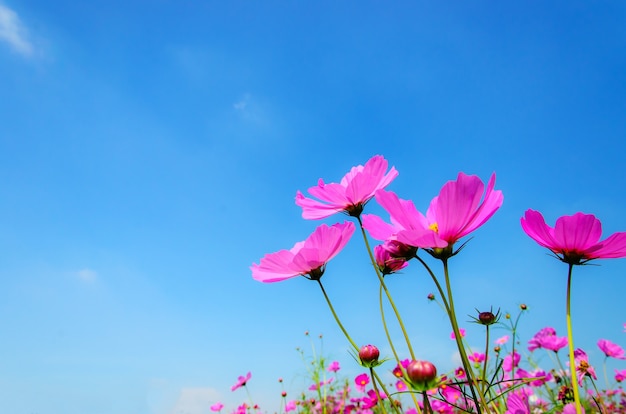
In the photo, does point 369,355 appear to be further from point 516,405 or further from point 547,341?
point 547,341

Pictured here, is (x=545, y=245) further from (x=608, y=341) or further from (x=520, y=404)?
(x=608, y=341)

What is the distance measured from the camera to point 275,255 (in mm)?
668

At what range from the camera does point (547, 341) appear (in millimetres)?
1804

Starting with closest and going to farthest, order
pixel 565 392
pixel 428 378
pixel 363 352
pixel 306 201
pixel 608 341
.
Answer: pixel 428 378, pixel 363 352, pixel 306 201, pixel 565 392, pixel 608 341

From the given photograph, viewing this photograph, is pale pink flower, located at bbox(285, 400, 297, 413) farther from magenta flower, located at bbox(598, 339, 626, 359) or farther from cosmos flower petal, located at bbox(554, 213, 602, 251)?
cosmos flower petal, located at bbox(554, 213, 602, 251)

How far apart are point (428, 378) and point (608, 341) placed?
181cm

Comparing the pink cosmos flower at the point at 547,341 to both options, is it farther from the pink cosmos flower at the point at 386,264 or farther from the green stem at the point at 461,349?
the green stem at the point at 461,349

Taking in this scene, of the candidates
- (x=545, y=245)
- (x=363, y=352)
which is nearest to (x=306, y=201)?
(x=363, y=352)

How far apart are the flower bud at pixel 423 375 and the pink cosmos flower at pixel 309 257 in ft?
0.75

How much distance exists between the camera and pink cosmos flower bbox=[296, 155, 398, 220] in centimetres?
69

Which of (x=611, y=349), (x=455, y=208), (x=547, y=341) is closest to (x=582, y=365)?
(x=547, y=341)

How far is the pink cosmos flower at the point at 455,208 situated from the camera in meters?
0.52

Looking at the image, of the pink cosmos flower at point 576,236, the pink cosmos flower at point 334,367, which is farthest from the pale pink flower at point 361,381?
the pink cosmos flower at point 576,236

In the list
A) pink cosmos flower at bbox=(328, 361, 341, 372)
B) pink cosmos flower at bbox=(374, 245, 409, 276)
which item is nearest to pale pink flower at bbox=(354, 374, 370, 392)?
pink cosmos flower at bbox=(328, 361, 341, 372)
